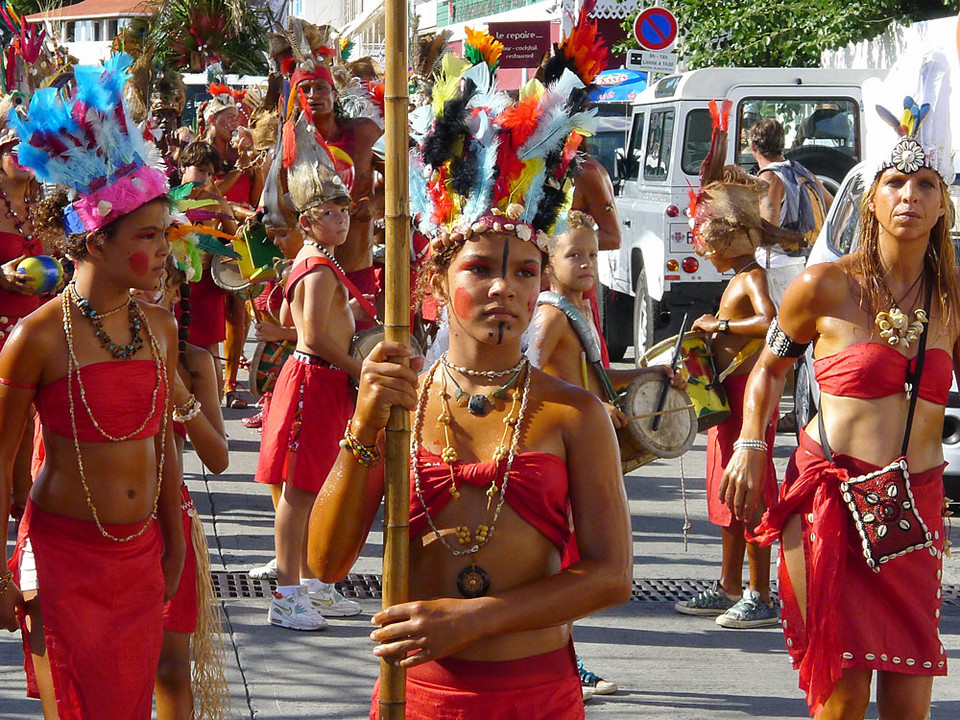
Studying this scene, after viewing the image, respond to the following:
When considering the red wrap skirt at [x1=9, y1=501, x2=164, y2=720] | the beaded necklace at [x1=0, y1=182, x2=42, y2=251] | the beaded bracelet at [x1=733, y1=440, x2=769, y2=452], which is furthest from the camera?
the beaded necklace at [x1=0, y1=182, x2=42, y2=251]

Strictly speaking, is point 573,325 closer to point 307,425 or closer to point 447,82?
point 307,425

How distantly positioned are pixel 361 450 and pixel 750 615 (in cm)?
386

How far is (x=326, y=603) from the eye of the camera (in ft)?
20.0

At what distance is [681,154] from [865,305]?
26.7 feet

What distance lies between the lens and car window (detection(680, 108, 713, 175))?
12070mm

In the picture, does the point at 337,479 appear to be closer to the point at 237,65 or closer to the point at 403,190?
the point at 403,190

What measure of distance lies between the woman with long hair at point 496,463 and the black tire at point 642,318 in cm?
942

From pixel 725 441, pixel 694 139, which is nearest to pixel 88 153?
pixel 725 441

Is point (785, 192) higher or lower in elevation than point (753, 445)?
lower

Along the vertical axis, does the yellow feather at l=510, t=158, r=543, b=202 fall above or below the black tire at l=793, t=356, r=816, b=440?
above

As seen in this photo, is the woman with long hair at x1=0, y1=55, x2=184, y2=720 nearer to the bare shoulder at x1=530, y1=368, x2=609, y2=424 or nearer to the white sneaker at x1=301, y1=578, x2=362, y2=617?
the bare shoulder at x1=530, y1=368, x2=609, y2=424

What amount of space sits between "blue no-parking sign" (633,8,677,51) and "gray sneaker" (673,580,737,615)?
10.8 meters

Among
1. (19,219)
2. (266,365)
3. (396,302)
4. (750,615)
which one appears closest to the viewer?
(396,302)

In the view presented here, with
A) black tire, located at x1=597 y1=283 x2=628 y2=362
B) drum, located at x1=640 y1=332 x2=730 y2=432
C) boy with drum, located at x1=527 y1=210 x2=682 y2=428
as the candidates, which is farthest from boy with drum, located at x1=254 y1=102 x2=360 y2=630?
black tire, located at x1=597 y1=283 x2=628 y2=362
